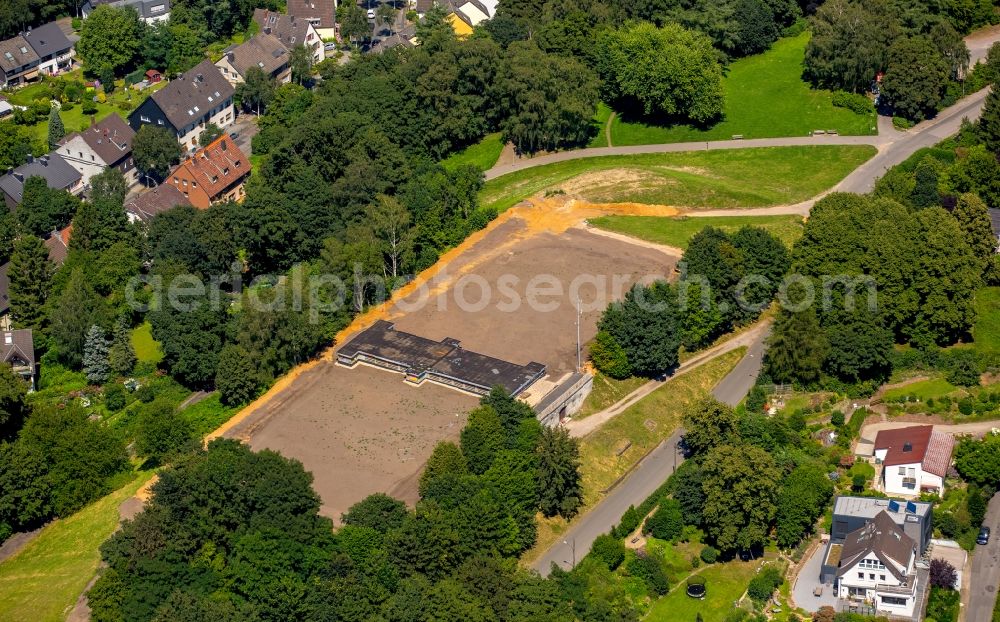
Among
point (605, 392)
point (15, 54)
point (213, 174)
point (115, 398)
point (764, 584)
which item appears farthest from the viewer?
point (15, 54)

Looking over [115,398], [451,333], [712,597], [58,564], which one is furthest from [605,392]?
[58,564]

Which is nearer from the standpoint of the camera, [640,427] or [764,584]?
[764,584]

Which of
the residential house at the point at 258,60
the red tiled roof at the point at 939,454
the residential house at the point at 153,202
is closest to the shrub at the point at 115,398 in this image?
the residential house at the point at 153,202

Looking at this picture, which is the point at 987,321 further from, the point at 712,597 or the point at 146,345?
the point at 146,345

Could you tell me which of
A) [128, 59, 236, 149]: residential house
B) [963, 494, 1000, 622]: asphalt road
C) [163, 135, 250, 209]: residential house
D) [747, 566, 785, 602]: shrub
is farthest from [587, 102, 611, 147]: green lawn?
[747, 566, 785, 602]: shrub

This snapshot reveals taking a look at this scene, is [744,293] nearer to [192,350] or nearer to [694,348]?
[694,348]

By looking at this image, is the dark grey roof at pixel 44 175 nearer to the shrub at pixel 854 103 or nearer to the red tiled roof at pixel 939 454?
the shrub at pixel 854 103
